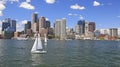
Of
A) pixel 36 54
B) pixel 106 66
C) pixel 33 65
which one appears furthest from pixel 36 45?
pixel 106 66

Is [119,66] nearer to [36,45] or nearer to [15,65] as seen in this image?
[15,65]

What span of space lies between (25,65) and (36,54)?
2732 cm

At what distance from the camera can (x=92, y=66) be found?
62531 millimetres

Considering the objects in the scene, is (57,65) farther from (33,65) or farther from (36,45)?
(36,45)

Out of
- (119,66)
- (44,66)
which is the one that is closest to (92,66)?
(119,66)

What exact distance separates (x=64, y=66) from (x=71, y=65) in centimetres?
242

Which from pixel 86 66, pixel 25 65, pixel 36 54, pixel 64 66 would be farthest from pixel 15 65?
pixel 36 54

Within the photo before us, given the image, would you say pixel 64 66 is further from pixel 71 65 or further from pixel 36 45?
pixel 36 45

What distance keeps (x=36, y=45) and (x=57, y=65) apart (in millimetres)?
31837

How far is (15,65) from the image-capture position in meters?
62.5

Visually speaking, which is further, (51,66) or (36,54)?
(36,54)

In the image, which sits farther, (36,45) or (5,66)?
(36,45)

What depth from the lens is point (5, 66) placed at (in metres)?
61.2

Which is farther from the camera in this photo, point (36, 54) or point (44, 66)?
point (36, 54)
